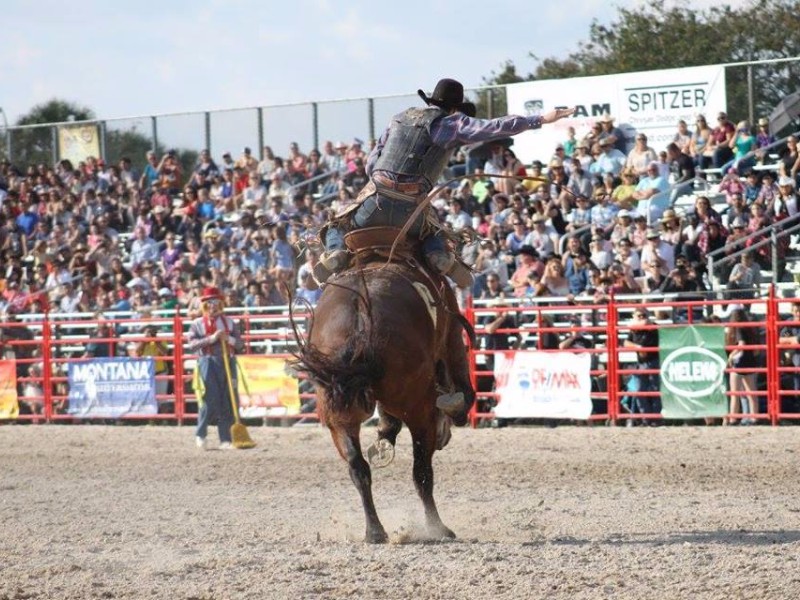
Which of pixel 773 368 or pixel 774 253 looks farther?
pixel 774 253

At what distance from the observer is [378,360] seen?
309 inches

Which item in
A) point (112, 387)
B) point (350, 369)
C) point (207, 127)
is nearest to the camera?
point (350, 369)

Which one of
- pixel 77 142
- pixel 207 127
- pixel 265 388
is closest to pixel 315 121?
pixel 207 127

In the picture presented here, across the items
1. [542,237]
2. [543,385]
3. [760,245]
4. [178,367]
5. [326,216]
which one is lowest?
[543,385]

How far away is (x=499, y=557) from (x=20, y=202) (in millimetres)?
22516

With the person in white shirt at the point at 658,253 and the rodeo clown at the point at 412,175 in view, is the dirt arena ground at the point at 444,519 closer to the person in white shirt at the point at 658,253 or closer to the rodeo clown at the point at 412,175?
the rodeo clown at the point at 412,175

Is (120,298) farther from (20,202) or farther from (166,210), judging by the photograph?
(20,202)

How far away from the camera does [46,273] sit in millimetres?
24000

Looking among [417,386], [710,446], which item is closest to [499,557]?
[417,386]

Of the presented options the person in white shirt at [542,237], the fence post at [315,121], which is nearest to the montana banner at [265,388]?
the person in white shirt at [542,237]

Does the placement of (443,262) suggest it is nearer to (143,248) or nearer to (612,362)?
(612,362)

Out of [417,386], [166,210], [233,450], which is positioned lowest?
[233,450]


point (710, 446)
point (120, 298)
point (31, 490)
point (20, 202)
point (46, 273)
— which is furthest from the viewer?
point (20, 202)

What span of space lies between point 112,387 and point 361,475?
12042 mm
